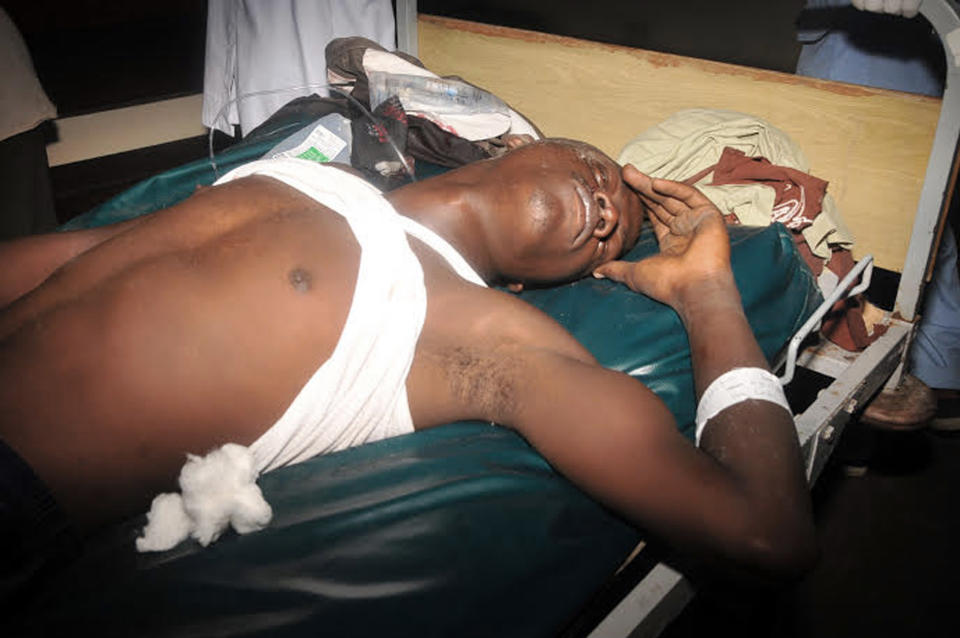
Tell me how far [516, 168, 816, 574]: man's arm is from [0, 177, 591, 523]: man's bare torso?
0.08m

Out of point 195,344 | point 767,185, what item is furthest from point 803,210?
point 195,344

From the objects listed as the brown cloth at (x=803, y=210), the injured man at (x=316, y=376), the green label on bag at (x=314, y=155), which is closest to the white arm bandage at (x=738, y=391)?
the injured man at (x=316, y=376)

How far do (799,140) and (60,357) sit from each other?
5.59 ft

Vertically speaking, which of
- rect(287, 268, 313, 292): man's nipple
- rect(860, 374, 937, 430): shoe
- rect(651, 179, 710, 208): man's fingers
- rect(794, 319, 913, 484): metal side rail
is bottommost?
rect(860, 374, 937, 430): shoe

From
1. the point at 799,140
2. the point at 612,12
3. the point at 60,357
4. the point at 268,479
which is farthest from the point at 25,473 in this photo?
the point at 612,12

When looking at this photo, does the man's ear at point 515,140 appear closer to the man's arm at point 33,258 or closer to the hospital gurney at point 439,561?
the hospital gurney at point 439,561

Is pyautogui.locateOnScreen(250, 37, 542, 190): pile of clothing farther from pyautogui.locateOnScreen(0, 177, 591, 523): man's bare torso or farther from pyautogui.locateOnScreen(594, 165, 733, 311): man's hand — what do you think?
pyautogui.locateOnScreen(0, 177, 591, 523): man's bare torso

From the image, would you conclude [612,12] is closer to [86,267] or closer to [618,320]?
[618,320]

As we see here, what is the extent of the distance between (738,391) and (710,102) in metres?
1.12

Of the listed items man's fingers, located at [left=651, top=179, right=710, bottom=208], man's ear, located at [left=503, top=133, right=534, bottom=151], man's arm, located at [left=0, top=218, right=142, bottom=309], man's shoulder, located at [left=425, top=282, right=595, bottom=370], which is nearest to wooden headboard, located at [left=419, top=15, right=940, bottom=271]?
man's ear, located at [left=503, top=133, right=534, bottom=151]

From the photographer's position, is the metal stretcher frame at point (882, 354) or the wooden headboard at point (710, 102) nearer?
the metal stretcher frame at point (882, 354)

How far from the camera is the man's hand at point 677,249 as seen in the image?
4.21 ft

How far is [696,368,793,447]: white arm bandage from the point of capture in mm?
1039

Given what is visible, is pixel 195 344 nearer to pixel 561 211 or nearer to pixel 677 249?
pixel 561 211
